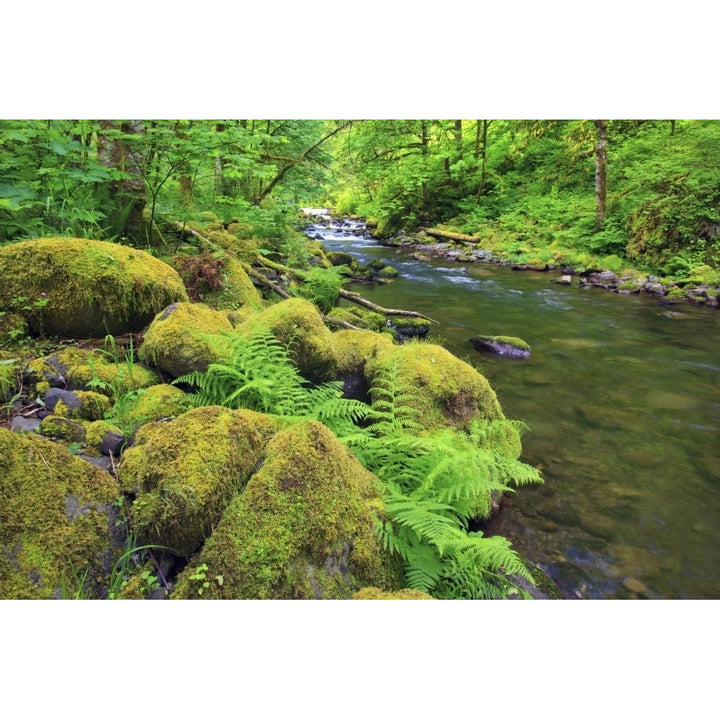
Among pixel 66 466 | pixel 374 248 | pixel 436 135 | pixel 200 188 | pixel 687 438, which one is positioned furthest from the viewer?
pixel 436 135

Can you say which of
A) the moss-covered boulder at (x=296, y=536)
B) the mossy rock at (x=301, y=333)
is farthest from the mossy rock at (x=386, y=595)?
the mossy rock at (x=301, y=333)

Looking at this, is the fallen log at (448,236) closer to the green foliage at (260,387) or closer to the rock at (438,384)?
the rock at (438,384)

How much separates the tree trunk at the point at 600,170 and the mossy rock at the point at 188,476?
52.2 ft

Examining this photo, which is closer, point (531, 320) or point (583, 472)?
point (583, 472)

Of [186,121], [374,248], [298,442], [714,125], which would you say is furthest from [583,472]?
[374,248]

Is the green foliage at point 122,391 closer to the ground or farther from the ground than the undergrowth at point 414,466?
farther from the ground

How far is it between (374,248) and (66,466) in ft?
57.2

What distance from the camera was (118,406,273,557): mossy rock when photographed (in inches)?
83.5

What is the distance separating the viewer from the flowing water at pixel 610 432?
3.40 metres

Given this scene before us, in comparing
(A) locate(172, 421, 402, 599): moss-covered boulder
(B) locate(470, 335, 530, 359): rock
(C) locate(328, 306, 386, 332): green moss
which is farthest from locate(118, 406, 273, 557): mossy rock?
(B) locate(470, 335, 530, 359): rock

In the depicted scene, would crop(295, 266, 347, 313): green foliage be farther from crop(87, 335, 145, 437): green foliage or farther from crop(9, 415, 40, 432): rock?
crop(9, 415, 40, 432): rock

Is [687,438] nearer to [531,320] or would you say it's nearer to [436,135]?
[531,320]

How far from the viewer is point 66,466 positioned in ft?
7.27

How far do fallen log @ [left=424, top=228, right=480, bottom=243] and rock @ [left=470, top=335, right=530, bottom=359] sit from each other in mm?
11750
